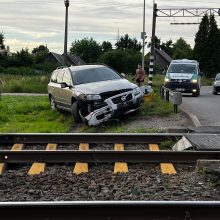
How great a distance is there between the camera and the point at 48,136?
10.2 metres

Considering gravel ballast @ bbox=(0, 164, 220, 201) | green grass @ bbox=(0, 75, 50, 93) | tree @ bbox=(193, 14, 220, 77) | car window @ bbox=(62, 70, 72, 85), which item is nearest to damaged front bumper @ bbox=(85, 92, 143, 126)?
car window @ bbox=(62, 70, 72, 85)

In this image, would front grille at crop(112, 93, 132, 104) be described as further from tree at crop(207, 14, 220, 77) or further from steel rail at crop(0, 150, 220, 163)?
tree at crop(207, 14, 220, 77)

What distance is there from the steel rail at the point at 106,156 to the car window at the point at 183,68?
24611mm

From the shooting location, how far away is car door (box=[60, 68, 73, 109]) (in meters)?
16.3

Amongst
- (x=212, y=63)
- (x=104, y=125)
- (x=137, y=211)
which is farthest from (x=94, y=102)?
(x=212, y=63)

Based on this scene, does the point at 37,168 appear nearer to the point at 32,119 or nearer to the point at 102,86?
the point at 102,86

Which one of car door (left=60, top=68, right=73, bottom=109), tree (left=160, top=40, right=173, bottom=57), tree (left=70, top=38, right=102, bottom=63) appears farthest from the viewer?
tree (left=160, top=40, right=173, bottom=57)

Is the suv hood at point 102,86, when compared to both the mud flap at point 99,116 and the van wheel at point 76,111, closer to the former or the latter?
the van wheel at point 76,111

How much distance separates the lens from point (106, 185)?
6.60 metres

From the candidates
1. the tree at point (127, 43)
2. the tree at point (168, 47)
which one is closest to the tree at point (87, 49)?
the tree at point (127, 43)

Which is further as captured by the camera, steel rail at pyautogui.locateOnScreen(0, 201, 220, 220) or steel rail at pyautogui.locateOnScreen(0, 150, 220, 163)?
steel rail at pyautogui.locateOnScreen(0, 150, 220, 163)

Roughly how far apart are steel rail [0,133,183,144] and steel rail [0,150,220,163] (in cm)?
187

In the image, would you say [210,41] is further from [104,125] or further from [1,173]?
[1,173]

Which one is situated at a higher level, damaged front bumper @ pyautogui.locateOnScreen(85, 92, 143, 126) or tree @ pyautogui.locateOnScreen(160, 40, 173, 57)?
tree @ pyautogui.locateOnScreen(160, 40, 173, 57)
